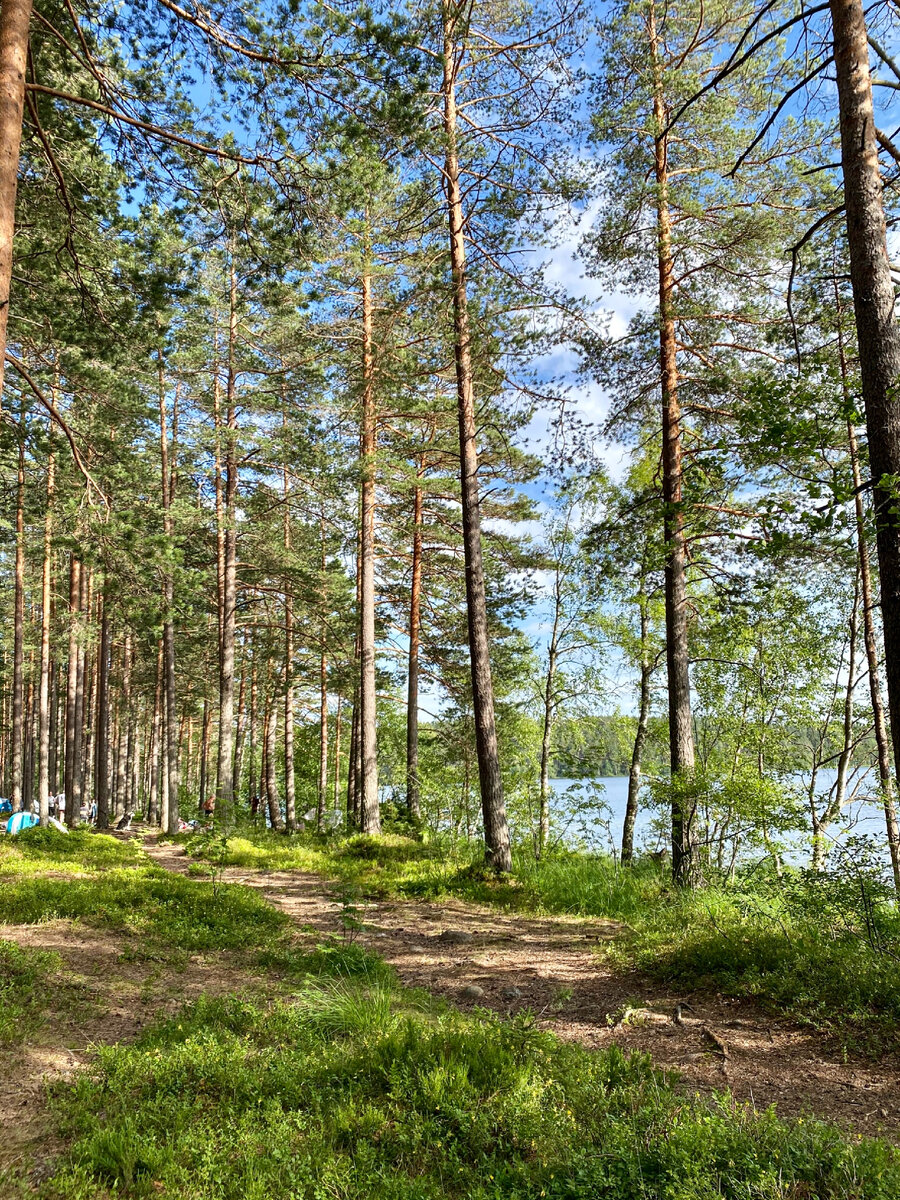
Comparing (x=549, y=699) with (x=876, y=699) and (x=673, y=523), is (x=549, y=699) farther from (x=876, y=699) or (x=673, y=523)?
(x=673, y=523)

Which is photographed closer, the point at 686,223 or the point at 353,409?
the point at 686,223

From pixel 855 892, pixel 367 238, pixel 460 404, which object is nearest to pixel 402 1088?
pixel 855 892

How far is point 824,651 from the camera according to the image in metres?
12.7

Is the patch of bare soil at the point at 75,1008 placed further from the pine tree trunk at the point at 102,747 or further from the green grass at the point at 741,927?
the pine tree trunk at the point at 102,747

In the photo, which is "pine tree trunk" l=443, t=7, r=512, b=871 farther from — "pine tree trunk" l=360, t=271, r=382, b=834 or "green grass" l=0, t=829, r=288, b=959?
"green grass" l=0, t=829, r=288, b=959

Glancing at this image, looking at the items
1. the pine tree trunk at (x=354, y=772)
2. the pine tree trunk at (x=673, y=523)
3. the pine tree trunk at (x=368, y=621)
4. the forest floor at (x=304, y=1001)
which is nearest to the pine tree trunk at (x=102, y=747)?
the pine tree trunk at (x=354, y=772)

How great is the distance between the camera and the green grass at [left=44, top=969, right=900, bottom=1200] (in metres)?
2.66

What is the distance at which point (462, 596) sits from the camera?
17188 millimetres

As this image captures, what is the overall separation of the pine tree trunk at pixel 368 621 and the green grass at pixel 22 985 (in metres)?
8.11

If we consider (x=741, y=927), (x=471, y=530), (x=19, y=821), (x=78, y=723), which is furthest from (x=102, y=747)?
(x=741, y=927)

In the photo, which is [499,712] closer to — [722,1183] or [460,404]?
[460,404]

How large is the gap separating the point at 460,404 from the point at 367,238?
15.6 feet

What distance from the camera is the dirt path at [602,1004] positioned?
3674mm

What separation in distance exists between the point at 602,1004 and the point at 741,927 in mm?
1664
